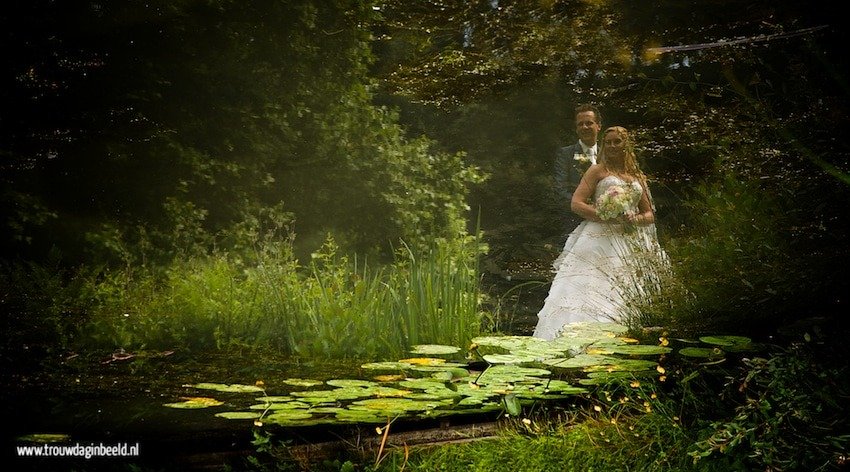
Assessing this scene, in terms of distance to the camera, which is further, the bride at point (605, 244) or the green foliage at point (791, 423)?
the bride at point (605, 244)

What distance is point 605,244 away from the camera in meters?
2.93

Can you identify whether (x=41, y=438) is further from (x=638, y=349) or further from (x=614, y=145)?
(x=614, y=145)

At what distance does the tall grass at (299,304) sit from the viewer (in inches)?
94.7

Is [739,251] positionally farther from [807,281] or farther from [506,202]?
[506,202]

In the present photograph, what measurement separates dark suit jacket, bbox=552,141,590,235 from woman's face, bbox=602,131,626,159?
0.55 ft

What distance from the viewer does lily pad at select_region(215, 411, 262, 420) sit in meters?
2.45

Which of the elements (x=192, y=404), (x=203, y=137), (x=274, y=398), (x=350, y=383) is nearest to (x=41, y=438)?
(x=192, y=404)

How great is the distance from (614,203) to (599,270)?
0.31 metres

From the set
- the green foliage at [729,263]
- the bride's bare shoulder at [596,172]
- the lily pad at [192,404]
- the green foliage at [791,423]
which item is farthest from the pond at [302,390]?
the bride's bare shoulder at [596,172]

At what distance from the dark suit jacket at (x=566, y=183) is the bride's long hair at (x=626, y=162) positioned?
0.16m

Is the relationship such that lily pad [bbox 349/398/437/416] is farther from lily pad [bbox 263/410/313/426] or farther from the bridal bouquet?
the bridal bouquet

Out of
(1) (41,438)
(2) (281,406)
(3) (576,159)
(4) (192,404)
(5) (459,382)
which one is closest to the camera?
(1) (41,438)

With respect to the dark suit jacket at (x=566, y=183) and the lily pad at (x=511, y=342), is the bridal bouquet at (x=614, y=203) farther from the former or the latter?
the lily pad at (x=511, y=342)

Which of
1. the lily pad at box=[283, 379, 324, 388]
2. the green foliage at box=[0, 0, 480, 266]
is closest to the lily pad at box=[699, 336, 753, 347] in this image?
the green foliage at box=[0, 0, 480, 266]
